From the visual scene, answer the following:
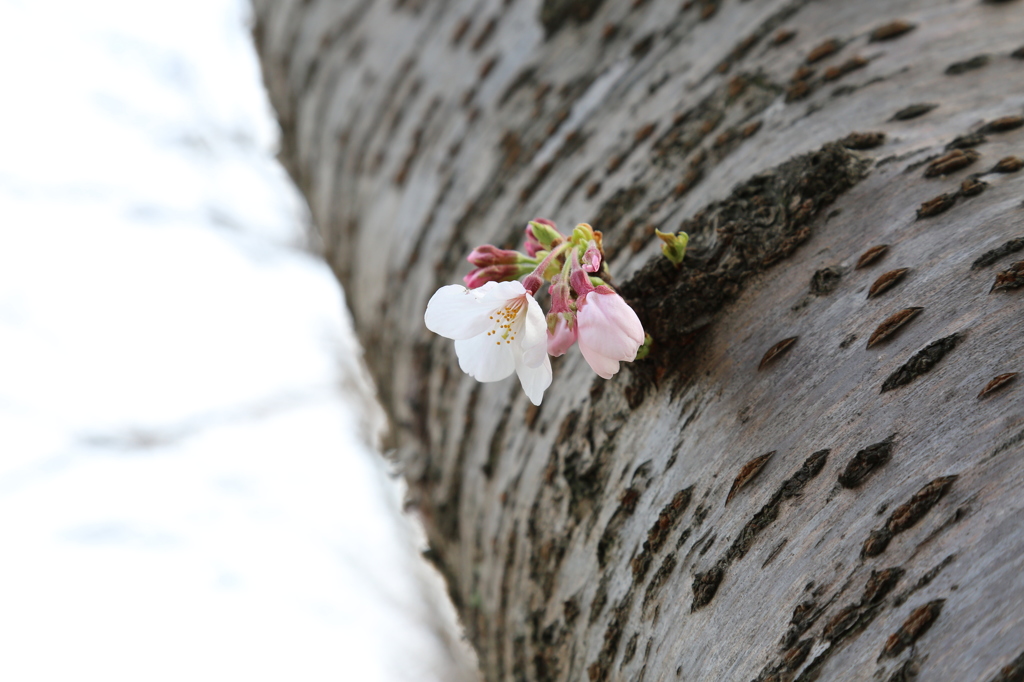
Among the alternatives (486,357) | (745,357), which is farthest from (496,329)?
(745,357)

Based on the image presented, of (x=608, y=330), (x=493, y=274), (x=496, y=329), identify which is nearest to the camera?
(x=608, y=330)

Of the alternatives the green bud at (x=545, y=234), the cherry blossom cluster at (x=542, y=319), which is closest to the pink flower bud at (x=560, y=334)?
the cherry blossom cluster at (x=542, y=319)

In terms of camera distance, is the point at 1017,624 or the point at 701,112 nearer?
the point at 1017,624

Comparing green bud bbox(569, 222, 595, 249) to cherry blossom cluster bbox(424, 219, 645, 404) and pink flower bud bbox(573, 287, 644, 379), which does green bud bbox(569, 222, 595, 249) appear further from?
pink flower bud bbox(573, 287, 644, 379)

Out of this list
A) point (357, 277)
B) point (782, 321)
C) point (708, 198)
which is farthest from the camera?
point (357, 277)

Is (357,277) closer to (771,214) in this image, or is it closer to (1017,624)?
(771,214)

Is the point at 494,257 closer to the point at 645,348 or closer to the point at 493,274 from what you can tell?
the point at 493,274

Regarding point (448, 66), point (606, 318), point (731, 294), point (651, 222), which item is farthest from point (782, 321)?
point (448, 66)
